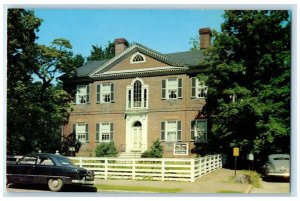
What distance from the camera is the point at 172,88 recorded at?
80.9 ft

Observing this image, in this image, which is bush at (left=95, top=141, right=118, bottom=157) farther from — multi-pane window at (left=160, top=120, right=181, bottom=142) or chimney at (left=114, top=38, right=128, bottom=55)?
chimney at (left=114, top=38, right=128, bottom=55)

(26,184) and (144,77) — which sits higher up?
(144,77)

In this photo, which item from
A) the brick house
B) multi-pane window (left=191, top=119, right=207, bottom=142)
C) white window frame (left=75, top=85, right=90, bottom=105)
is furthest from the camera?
white window frame (left=75, top=85, right=90, bottom=105)

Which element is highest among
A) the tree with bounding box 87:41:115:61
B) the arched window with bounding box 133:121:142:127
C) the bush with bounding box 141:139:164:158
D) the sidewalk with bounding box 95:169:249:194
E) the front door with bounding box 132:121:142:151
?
the tree with bounding box 87:41:115:61

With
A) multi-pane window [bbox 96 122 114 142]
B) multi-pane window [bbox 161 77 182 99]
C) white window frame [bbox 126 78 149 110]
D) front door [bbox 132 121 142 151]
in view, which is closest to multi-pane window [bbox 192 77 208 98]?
multi-pane window [bbox 161 77 182 99]

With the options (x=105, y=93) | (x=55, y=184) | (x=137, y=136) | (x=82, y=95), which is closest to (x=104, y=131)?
(x=137, y=136)

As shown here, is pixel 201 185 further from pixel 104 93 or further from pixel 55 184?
pixel 104 93

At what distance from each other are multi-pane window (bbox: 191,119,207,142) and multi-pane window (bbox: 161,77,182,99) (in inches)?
81.1

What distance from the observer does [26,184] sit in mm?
13898

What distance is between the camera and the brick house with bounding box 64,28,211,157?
24.1 metres

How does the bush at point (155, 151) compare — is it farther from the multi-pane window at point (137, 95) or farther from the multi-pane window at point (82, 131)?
the multi-pane window at point (82, 131)
